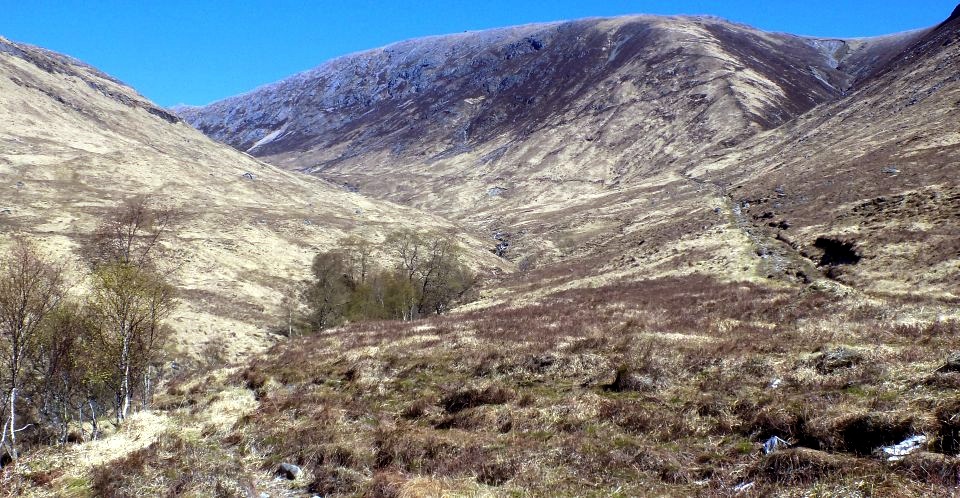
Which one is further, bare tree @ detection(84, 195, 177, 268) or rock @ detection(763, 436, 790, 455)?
bare tree @ detection(84, 195, 177, 268)

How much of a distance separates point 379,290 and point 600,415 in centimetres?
4392

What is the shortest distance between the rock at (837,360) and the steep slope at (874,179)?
16791mm

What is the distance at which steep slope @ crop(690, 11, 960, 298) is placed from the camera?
3550cm

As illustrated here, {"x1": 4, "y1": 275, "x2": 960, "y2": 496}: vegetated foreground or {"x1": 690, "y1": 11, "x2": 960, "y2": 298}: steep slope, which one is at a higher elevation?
{"x1": 690, "y1": 11, "x2": 960, "y2": 298}: steep slope

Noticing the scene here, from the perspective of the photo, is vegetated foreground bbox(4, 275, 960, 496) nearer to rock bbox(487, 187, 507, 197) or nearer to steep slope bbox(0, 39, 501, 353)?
steep slope bbox(0, 39, 501, 353)

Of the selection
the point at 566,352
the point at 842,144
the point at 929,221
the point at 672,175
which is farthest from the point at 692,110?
the point at 566,352

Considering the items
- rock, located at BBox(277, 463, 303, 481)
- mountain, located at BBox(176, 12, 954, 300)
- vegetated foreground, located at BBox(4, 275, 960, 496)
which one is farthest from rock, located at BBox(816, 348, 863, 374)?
mountain, located at BBox(176, 12, 954, 300)

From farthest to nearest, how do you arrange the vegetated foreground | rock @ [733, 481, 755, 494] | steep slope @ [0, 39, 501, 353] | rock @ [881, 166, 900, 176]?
rock @ [881, 166, 900, 176] < steep slope @ [0, 39, 501, 353] < the vegetated foreground < rock @ [733, 481, 755, 494]

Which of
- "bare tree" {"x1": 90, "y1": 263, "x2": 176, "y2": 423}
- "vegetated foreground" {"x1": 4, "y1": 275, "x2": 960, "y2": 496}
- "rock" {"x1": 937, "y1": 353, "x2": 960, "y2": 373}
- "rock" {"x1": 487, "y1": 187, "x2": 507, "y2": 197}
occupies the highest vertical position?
"rock" {"x1": 487, "y1": 187, "x2": 507, "y2": 197}

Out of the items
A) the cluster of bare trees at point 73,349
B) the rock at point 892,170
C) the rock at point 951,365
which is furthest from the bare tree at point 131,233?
the rock at point 892,170

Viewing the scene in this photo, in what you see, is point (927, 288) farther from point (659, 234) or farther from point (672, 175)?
point (672, 175)

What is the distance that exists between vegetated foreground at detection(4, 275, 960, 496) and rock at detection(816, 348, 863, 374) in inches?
2.6

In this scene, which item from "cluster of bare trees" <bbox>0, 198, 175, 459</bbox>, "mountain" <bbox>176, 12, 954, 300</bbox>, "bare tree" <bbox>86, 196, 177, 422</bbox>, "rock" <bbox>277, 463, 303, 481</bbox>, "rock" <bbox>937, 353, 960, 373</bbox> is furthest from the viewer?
"mountain" <bbox>176, 12, 954, 300</bbox>

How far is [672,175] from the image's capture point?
128250mm
